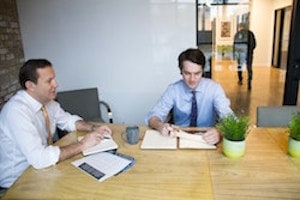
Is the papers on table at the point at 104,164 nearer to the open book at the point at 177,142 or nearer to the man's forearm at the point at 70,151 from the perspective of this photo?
the man's forearm at the point at 70,151

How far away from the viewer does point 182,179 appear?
1156mm

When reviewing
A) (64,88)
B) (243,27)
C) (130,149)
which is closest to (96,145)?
(130,149)

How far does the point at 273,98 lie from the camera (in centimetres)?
428

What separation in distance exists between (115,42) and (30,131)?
201 centimetres

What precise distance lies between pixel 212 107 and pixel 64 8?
221 cm

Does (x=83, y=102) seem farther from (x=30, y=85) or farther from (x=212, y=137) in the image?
(x=212, y=137)

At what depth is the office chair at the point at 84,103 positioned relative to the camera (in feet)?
9.81

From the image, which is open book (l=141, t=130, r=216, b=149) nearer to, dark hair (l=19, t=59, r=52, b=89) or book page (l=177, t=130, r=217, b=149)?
book page (l=177, t=130, r=217, b=149)

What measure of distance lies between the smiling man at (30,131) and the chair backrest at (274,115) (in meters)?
1.16

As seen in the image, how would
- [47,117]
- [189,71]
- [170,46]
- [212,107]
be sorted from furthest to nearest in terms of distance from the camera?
[170,46]
[212,107]
[189,71]
[47,117]

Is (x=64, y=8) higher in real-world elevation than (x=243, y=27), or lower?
higher

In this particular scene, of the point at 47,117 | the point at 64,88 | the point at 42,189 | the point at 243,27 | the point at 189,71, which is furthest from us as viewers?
the point at 243,27

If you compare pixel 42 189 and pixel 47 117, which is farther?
pixel 47 117

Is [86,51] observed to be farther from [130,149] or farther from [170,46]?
[130,149]
